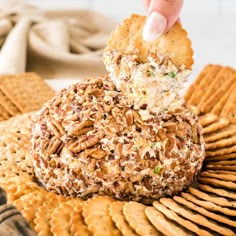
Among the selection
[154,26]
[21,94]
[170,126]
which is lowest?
[21,94]

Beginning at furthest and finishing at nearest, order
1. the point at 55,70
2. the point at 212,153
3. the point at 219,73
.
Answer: the point at 55,70
the point at 219,73
the point at 212,153

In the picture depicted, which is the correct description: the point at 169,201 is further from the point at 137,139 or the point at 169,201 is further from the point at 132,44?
the point at 132,44

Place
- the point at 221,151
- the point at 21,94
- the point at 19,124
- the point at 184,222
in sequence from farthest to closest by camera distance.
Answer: the point at 21,94
the point at 19,124
the point at 221,151
the point at 184,222

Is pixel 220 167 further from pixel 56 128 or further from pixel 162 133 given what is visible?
pixel 56 128

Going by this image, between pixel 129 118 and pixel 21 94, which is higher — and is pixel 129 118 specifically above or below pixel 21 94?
above

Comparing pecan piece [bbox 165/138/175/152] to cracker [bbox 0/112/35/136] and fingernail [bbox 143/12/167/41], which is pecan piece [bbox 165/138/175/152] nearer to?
fingernail [bbox 143/12/167/41]

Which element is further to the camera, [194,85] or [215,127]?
[194,85]

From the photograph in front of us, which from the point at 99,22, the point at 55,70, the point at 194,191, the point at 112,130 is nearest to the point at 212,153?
the point at 194,191

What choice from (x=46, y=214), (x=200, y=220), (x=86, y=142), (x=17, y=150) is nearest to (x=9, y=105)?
(x=17, y=150)
